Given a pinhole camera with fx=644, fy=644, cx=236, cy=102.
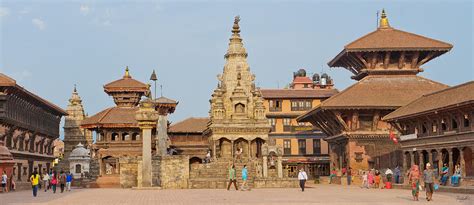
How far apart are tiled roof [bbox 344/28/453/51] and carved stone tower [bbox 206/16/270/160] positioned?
12.5 metres

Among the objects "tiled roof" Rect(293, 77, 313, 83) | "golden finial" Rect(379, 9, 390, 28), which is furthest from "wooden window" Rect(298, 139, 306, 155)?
"golden finial" Rect(379, 9, 390, 28)

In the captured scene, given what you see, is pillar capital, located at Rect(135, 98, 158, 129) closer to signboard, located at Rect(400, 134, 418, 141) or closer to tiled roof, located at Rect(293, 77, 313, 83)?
signboard, located at Rect(400, 134, 418, 141)

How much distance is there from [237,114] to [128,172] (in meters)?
20.2

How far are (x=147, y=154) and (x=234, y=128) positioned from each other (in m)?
24.2

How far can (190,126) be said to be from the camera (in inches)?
3137

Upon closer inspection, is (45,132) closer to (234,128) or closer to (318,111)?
(234,128)

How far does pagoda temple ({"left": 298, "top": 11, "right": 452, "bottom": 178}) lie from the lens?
162ft

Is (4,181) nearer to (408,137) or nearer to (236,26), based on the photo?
(408,137)

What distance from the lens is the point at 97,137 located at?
70.4m

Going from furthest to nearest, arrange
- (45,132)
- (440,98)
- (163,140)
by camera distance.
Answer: (45,132)
(163,140)
(440,98)

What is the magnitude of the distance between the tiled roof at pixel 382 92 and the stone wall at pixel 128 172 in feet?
49.5

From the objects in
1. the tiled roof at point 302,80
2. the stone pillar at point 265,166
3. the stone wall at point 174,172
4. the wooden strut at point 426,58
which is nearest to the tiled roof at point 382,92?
the wooden strut at point 426,58

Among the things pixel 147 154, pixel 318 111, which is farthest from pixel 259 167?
pixel 147 154

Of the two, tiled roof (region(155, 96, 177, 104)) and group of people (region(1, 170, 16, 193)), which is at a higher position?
tiled roof (region(155, 96, 177, 104))
